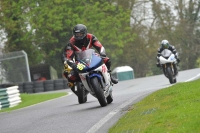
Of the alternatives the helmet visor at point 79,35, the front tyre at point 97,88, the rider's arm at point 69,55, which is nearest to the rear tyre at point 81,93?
the rider's arm at point 69,55

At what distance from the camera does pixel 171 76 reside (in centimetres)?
2383

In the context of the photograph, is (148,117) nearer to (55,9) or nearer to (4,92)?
(4,92)

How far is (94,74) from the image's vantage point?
14.7 m

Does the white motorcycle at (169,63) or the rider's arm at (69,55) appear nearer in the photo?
the rider's arm at (69,55)

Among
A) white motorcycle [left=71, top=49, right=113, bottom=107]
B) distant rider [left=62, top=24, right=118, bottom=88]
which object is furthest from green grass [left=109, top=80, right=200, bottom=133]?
distant rider [left=62, top=24, right=118, bottom=88]

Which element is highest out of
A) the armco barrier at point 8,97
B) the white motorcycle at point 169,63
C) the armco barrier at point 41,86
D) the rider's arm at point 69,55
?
the rider's arm at point 69,55

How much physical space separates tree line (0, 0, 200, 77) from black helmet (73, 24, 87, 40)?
3623 cm

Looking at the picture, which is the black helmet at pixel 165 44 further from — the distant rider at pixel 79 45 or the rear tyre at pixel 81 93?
the distant rider at pixel 79 45

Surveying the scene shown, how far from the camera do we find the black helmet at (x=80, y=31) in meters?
15.2

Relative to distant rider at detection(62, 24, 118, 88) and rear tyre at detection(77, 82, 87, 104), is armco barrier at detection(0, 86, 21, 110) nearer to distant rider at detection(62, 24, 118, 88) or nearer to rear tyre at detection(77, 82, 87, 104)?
rear tyre at detection(77, 82, 87, 104)

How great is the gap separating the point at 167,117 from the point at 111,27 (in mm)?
52010

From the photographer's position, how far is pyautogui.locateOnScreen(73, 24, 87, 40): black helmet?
1517 centimetres

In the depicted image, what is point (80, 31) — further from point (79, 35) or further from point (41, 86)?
point (41, 86)

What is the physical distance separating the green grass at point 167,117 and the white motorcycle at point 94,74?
2085mm
